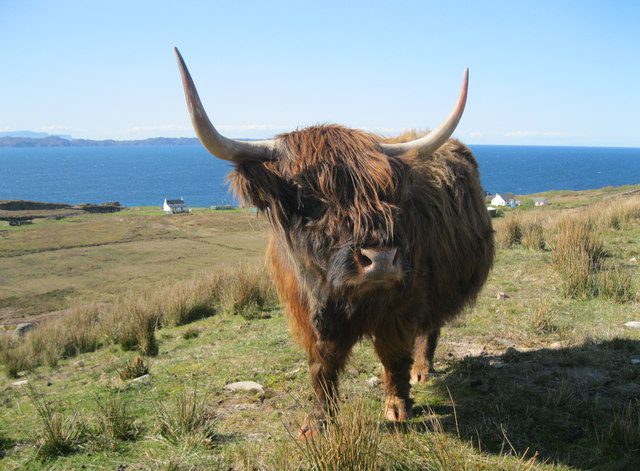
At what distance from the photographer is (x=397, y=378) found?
341 cm

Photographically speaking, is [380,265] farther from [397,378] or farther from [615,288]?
[615,288]

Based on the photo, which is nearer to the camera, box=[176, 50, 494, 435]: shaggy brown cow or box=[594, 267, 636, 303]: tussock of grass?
box=[176, 50, 494, 435]: shaggy brown cow

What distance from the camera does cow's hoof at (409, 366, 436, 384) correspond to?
14.0 ft

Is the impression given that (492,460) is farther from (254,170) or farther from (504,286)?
(504,286)

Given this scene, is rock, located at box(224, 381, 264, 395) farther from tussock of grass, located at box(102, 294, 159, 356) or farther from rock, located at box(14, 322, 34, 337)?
rock, located at box(14, 322, 34, 337)

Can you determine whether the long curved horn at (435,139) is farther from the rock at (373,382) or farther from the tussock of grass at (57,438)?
the tussock of grass at (57,438)

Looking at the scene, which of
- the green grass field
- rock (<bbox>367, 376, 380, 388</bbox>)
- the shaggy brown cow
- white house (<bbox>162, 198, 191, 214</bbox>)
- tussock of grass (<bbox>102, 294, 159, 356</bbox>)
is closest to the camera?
the shaggy brown cow

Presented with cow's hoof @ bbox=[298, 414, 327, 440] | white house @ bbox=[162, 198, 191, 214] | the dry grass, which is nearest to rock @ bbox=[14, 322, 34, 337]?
cow's hoof @ bbox=[298, 414, 327, 440]

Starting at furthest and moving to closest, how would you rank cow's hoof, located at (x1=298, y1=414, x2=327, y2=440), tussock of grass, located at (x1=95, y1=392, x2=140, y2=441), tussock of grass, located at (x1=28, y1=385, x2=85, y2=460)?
tussock of grass, located at (x1=95, y1=392, x2=140, y2=441) < tussock of grass, located at (x1=28, y1=385, x2=85, y2=460) < cow's hoof, located at (x1=298, y1=414, x2=327, y2=440)

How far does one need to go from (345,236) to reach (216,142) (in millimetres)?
872

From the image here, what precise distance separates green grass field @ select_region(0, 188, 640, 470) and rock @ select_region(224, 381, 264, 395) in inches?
1.8

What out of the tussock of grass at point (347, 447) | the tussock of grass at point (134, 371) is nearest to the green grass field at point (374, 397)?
the tussock of grass at point (347, 447)

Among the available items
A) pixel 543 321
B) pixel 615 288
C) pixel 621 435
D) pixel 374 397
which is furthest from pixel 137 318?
pixel 615 288

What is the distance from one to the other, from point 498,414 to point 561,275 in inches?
155
